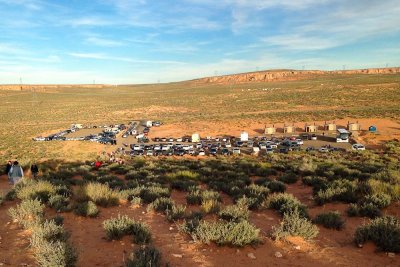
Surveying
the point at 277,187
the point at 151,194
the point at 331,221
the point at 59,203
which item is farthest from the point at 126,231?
the point at 277,187

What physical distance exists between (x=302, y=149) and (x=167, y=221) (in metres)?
32.9

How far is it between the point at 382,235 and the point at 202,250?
346 centimetres

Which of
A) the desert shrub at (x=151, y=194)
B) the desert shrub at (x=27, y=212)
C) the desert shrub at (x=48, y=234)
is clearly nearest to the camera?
the desert shrub at (x=48, y=234)

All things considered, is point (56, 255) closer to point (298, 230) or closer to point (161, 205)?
point (161, 205)

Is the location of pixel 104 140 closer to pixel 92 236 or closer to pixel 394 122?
pixel 92 236

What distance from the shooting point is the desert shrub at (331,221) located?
7525 mm

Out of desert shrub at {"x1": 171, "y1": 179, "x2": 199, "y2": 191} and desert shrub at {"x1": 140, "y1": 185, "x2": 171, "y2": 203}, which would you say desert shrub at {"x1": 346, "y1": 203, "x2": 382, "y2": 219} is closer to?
desert shrub at {"x1": 140, "y1": 185, "x2": 171, "y2": 203}

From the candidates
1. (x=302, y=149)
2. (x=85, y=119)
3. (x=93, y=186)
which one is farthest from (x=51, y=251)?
(x=85, y=119)

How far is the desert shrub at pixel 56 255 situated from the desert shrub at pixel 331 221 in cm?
553

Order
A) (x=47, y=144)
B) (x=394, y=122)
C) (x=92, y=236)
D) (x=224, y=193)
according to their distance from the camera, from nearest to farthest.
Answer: (x=92, y=236) < (x=224, y=193) < (x=47, y=144) < (x=394, y=122)

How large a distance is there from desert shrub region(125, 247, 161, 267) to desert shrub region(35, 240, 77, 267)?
106 centimetres

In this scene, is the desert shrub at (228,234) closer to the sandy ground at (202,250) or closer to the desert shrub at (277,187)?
Result: the sandy ground at (202,250)

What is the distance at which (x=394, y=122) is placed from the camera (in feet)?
178

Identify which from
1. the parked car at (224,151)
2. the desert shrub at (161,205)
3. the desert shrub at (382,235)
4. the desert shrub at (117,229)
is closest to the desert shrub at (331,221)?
the desert shrub at (382,235)
